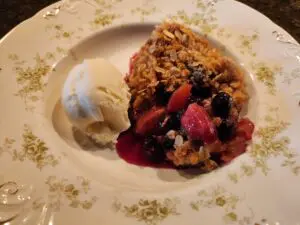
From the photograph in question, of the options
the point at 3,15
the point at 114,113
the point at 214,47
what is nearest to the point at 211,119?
the point at 114,113

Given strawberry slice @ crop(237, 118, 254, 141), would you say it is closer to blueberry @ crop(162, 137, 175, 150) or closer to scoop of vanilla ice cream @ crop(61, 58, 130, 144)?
blueberry @ crop(162, 137, 175, 150)

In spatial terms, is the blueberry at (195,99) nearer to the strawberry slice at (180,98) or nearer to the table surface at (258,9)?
the strawberry slice at (180,98)

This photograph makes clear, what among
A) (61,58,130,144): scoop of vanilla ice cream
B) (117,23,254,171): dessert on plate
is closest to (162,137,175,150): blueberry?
(117,23,254,171): dessert on plate

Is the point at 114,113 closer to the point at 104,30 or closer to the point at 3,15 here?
the point at 104,30

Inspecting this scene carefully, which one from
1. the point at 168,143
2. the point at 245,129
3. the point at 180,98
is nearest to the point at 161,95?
the point at 180,98

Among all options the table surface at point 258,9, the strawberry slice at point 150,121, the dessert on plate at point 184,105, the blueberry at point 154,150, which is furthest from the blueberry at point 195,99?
the table surface at point 258,9
